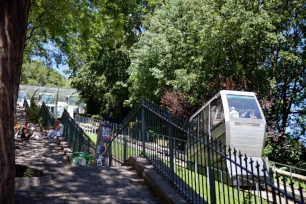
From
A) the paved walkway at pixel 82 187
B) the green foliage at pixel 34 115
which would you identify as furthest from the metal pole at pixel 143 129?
the green foliage at pixel 34 115

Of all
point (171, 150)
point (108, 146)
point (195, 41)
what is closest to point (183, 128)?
point (171, 150)

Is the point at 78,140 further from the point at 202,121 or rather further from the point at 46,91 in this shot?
the point at 46,91

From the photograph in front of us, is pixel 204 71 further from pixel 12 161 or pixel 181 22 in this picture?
pixel 12 161

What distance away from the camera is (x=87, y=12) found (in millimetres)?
13492

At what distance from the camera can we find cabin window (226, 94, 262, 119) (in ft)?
35.3

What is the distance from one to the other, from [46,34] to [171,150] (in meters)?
13.8

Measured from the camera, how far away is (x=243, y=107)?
36.2ft

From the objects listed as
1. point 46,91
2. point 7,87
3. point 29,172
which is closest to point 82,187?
point 29,172

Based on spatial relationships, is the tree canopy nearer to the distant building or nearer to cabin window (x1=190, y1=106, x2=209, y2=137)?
cabin window (x1=190, y1=106, x2=209, y2=137)

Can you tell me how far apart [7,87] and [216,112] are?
9.19 meters

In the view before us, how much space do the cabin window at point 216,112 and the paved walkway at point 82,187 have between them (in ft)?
18.6

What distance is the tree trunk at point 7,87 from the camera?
306 centimetres

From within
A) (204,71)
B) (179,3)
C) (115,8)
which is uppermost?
(179,3)

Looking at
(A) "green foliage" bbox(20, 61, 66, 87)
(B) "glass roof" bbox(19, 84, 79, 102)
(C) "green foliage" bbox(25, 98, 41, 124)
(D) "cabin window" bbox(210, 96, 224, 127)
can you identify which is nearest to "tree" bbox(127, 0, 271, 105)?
(D) "cabin window" bbox(210, 96, 224, 127)
